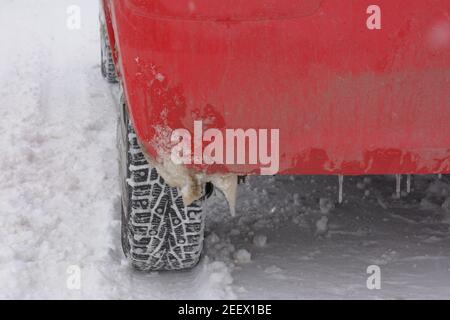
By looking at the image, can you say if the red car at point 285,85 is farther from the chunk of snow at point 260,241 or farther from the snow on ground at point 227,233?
the chunk of snow at point 260,241

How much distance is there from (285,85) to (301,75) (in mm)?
56

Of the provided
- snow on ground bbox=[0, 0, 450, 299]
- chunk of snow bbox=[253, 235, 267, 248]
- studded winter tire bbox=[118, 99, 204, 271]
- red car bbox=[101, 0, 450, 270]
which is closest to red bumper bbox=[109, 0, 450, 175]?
red car bbox=[101, 0, 450, 270]

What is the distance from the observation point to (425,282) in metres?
2.78

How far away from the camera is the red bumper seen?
7.19 ft

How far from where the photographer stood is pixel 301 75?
7.37ft

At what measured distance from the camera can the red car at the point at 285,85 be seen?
2.19 m

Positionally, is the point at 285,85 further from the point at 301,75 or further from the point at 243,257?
the point at 243,257

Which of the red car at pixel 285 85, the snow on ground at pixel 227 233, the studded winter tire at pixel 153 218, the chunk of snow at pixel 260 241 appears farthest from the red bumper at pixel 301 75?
the chunk of snow at pixel 260 241

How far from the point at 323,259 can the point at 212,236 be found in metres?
0.47

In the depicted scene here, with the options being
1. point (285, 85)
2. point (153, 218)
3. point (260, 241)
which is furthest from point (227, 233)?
point (285, 85)

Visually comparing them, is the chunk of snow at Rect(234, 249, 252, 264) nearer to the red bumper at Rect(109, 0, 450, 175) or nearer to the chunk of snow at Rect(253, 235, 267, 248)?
the chunk of snow at Rect(253, 235, 267, 248)
